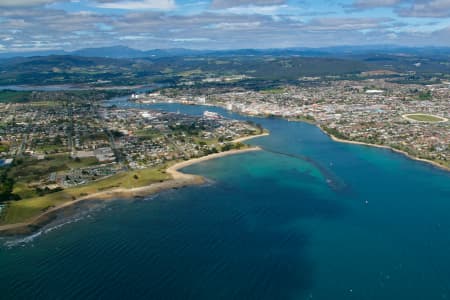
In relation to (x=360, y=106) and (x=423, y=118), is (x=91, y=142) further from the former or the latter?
(x=360, y=106)

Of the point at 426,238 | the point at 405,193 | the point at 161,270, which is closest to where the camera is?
the point at 161,270

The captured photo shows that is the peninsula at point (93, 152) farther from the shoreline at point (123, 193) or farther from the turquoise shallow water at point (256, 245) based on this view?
the turquoise shallow water at point (256, 245)

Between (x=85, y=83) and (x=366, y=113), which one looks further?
(x=85, y=83)

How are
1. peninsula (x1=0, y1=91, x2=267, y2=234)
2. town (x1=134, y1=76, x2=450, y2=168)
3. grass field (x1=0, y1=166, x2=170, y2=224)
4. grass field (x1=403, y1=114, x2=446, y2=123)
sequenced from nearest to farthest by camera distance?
grass field (x1=0, y1=166, x2=170, y2=224) < peninsula (x1=0, y1=91, x2=267, y2=234) < town (x1=134, y1=76, x2=450, y2=168) < grass field (x1=403, y1=114, x2=446, y2=123)

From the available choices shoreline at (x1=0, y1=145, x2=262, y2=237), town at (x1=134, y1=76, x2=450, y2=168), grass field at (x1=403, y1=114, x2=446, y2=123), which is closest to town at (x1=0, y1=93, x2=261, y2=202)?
shoreline at (x1=0, y1=145, x2=262, y2=237)

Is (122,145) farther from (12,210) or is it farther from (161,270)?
(161,270)

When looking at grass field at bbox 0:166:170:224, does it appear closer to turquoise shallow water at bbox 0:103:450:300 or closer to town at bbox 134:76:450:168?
turquoise shallow water at bbox 0:103:450:300

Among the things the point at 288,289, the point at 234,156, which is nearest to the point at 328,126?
the point at 234,156

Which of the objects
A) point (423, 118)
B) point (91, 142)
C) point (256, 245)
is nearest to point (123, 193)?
point (256, 245)
